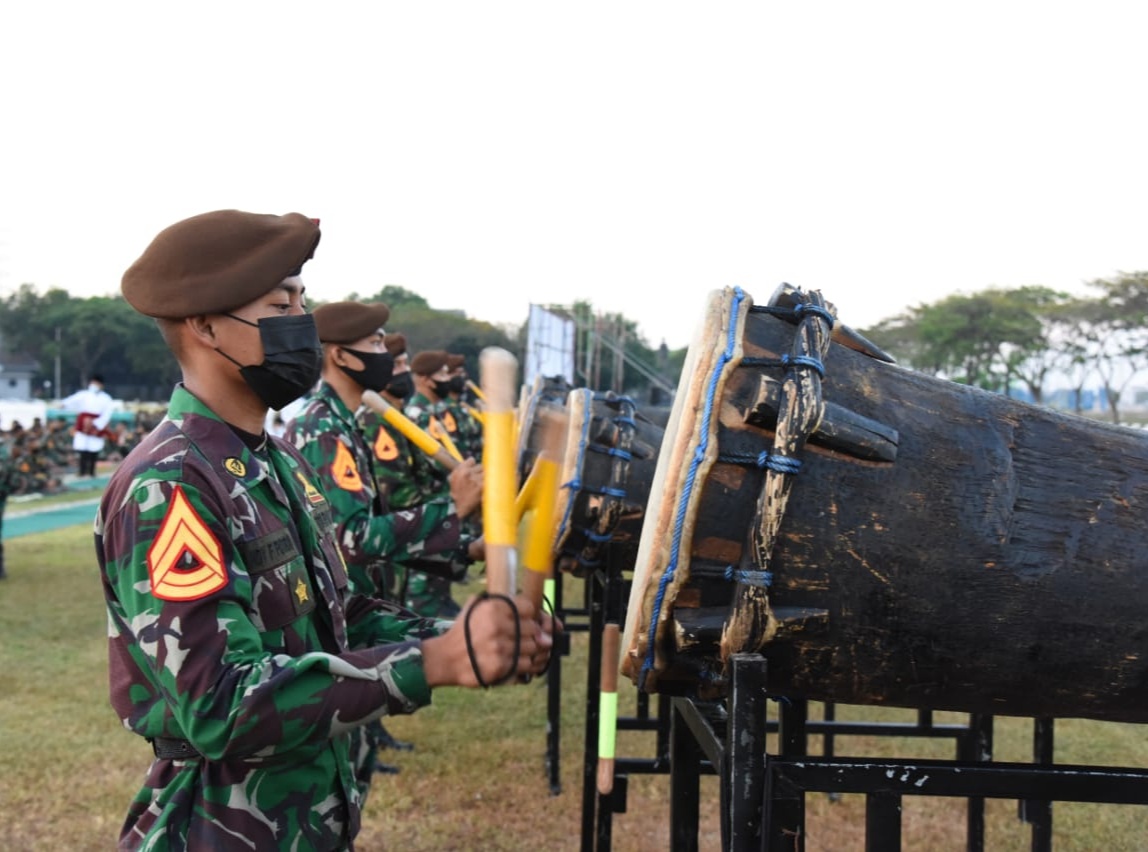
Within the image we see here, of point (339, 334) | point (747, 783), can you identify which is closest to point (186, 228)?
point (747, 783)

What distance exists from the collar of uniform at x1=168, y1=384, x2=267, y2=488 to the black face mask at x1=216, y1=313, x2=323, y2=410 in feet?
0.33

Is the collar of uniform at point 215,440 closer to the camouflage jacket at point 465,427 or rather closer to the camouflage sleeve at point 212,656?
the camouflage sleeve at point 212,656

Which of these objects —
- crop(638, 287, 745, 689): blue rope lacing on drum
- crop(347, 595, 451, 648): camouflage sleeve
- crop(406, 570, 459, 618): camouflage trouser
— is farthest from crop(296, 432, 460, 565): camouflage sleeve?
crop(406, 570, 459, 618): camouflage trouser

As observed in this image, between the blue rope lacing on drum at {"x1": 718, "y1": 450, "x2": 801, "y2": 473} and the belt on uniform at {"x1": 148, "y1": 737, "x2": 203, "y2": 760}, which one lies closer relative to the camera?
the blue rope lacing on drum at {"x1": 718, "y1": 450, "x2": 801, "y2": 473}

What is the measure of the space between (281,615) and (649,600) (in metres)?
Answer: 0.65

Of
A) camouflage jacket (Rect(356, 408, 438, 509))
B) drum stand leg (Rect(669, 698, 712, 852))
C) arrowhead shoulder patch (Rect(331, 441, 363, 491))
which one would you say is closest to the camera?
drum stand leg (Rect(669, 698, 712, 852))

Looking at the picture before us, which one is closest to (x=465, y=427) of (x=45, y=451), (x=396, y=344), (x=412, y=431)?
(x=396, y=344)

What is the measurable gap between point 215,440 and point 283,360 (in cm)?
20

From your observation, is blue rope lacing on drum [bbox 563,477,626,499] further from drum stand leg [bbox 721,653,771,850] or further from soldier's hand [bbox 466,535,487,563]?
drum stand leg [bbox 721,653,771,850]

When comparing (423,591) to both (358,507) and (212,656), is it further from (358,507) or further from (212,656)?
(212,656)

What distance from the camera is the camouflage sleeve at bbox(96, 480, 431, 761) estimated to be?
4.85 ft

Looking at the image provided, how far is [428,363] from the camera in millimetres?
9180

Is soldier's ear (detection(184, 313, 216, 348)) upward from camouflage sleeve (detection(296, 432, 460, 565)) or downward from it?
upward

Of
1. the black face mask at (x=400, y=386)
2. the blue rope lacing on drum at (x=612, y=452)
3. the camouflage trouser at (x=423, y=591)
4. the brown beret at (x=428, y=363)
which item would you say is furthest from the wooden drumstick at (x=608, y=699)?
the brown beret at (x=428, y=363)
